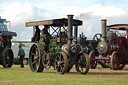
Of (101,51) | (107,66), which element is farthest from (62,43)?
(107,66)

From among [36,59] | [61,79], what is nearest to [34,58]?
[36,59]

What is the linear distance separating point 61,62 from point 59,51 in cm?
79

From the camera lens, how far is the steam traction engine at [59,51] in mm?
13531

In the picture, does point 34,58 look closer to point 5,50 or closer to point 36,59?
point 36,59

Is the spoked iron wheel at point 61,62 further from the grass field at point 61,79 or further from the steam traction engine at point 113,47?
the steam traction engine at point 113,47

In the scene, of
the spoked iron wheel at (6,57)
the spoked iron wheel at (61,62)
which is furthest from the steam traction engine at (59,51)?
Answer: the spoked iron wheel at (6,57)

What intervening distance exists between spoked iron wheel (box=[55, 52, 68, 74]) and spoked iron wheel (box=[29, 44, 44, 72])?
107cm

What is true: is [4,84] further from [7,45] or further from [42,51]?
[7,45]

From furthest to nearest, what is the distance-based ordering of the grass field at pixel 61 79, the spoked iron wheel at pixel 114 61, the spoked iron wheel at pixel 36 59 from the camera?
the spoked iron wheel at pixel 114 61, the spoked iron wheel at pixel 36 59, the grass field at pixel 61 79

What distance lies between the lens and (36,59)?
594 inches

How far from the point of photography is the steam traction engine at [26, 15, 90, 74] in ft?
44.4

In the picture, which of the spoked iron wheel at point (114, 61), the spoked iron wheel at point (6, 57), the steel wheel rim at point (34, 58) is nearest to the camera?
the steel wheel rim at point (34, 58)

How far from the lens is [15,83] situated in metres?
9.61

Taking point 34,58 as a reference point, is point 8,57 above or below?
below
